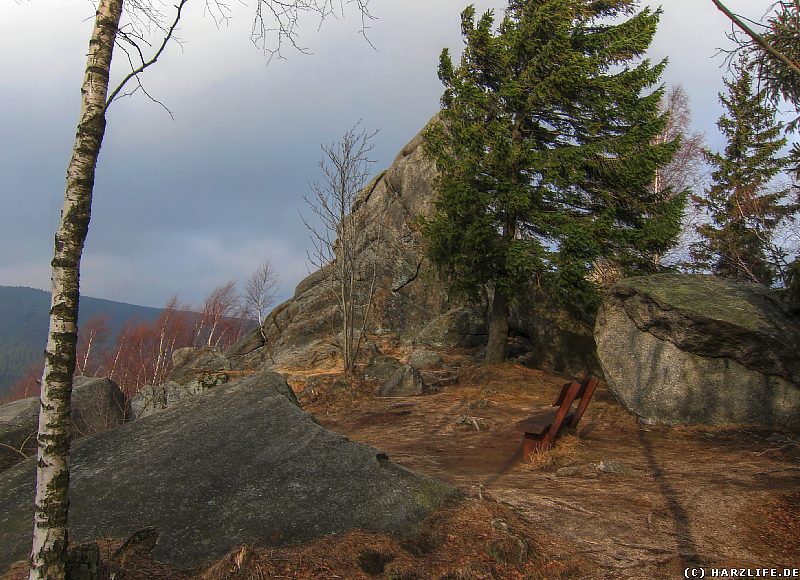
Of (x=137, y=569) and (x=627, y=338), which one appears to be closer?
(x=137, y=569)

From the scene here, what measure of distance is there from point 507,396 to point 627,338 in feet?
11.8

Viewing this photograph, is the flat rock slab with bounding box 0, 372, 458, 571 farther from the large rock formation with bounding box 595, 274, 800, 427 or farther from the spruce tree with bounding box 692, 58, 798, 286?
the spruce tree with bounding box 692, 58, 798, 286

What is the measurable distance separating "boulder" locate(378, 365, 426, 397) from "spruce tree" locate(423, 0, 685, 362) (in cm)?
274

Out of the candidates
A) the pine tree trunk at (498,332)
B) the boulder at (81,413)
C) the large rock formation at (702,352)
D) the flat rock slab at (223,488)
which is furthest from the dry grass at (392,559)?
the pine tree trunk at (498,332)

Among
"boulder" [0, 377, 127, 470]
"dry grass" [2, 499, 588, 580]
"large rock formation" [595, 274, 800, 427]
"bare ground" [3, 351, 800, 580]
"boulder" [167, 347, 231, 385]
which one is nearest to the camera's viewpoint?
"dry grass" [2, 499, 588, 580]

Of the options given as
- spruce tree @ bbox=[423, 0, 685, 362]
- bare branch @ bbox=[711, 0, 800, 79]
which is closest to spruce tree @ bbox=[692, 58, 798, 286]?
spruce tree @ bbox=[423, 0, 685, 362]

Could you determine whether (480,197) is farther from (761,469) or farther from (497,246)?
(761,469)

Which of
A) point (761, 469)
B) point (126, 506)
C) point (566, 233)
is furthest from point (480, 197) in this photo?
point (126, 506)

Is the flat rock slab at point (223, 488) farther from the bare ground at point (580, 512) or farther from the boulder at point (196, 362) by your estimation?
the boulder at point (196, 362)

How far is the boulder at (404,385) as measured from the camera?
41.6 feet

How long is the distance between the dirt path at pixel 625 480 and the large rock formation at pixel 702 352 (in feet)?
1.41

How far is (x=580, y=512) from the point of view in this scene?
4.62m

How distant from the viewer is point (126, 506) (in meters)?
3.99

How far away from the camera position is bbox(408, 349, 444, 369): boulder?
15.3m
